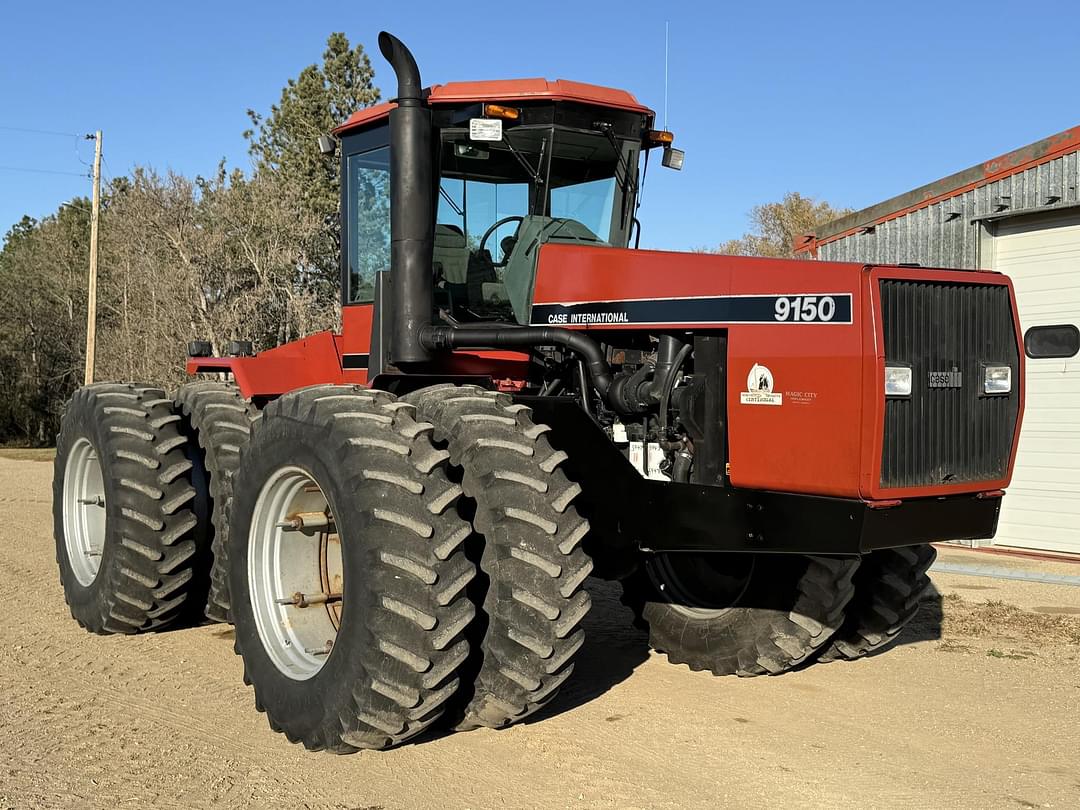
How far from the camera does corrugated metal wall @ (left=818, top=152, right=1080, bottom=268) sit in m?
11.1

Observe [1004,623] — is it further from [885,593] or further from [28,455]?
[28,455]

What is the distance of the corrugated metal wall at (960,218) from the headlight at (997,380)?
598 cm

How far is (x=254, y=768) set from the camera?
4.52 m

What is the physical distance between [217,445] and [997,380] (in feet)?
14.4

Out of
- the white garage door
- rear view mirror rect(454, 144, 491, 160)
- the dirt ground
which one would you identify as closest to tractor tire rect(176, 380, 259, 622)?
the dirt ground

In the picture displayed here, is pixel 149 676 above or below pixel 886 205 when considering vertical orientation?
below

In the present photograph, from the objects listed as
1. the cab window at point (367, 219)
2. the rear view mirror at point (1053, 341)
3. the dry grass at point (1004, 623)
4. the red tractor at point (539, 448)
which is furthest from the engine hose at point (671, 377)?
the rear view mirror at point (1053, 341)

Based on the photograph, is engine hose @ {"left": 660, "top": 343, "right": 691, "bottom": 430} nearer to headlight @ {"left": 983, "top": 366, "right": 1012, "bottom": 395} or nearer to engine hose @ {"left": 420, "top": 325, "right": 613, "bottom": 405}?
engine hose @ {"left": 420, "top": 325, "right": 613, "bottom": 405}

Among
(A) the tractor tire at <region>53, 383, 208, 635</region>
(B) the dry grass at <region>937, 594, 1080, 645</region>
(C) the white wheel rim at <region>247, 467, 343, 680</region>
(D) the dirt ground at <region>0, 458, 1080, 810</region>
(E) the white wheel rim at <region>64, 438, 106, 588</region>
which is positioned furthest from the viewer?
(E) the white wheel rim at <region>64, 438, 106, 588</region>

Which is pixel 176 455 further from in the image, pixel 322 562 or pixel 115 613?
pixel 322 562

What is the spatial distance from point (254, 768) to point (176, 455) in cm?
274

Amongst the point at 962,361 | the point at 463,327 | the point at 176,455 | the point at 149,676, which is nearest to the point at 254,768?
the point at 149,676

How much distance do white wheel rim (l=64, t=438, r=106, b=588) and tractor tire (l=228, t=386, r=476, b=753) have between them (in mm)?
2791

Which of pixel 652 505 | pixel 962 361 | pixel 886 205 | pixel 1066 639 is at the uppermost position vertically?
pixel 886 205
